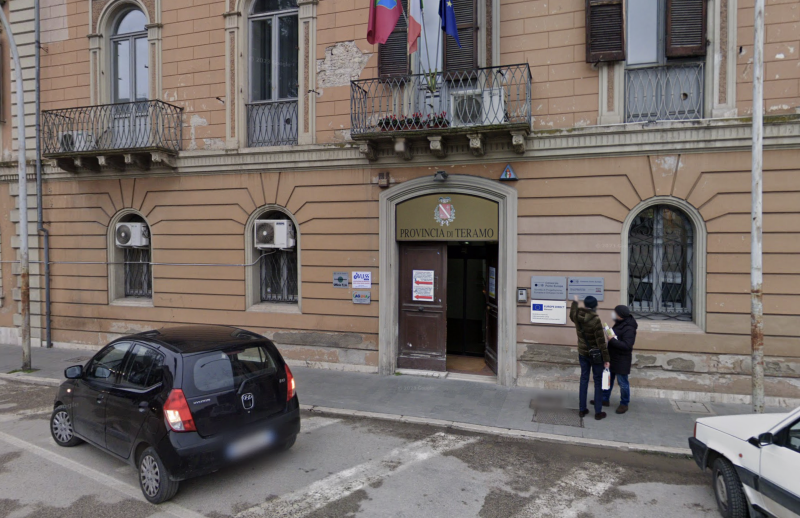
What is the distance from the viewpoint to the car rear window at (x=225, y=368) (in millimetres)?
4793

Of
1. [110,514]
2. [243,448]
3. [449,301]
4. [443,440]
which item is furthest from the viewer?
[449,301]

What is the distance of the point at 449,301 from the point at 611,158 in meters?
4.79

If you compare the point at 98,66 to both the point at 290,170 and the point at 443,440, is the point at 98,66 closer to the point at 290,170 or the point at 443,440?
the point at 290,170

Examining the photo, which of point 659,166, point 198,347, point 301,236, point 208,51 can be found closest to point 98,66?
point 208,51

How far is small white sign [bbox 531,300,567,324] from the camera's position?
857 cm

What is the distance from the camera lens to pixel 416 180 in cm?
938

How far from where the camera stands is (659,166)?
8.11 m

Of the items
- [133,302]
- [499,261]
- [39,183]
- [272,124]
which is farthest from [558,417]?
[39,183]

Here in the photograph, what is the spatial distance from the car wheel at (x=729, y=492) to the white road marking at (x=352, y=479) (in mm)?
2819

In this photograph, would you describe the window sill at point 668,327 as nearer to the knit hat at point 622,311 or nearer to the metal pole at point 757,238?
the knit hat at point 622,311

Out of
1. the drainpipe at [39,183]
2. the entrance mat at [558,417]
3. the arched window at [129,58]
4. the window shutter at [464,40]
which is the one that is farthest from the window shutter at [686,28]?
the drainpipe at [39,183]

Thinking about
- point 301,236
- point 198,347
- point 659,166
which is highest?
point 659,166

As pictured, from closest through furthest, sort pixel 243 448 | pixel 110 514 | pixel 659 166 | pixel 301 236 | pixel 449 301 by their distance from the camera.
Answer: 1. pixel 110 514
2. pixel 243 448
3. pixel 659 166
4. pixel 301 236
5. pixel 449 301

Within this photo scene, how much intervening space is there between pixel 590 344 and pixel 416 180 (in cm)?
440
